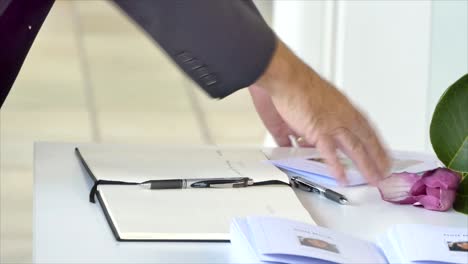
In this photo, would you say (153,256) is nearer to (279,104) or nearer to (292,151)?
(279,104)

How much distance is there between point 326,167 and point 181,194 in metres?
0.28

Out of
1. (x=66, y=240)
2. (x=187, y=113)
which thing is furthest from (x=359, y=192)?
(x=187, y=113)

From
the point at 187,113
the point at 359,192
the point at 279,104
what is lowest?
the point at 187,113

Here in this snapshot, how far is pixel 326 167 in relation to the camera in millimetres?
1461

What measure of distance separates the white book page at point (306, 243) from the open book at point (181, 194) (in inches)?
2.8

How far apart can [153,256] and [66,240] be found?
0.10 m

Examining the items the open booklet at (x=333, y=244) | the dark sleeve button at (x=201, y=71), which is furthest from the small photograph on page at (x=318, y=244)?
the dark sleeve button at (x=201, y=71)

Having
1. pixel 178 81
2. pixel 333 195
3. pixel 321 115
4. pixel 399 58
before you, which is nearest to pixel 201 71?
pixel 321 115

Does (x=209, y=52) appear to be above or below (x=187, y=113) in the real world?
above

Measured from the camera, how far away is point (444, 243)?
111 centimetres

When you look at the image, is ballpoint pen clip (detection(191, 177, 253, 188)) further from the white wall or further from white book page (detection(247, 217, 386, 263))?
the white wall

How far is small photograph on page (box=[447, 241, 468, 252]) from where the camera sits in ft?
3.62

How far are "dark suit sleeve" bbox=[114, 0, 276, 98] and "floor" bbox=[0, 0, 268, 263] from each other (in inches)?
60.7

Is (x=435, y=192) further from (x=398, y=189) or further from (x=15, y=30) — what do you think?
(x=15, y=30)
